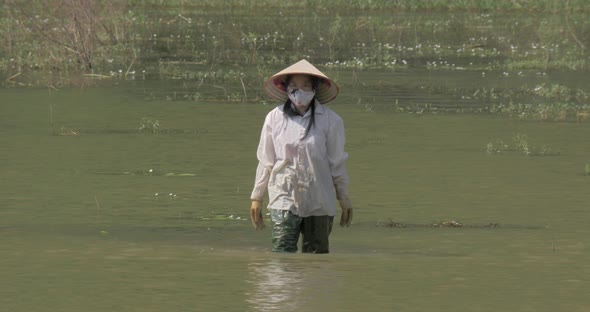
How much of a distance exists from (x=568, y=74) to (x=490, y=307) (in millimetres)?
19737

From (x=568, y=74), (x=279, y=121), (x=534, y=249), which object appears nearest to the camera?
(x=279, y=121)

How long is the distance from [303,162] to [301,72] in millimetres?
537

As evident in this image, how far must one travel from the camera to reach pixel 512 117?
19.1m

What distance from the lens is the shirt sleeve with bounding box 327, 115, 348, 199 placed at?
8.34m

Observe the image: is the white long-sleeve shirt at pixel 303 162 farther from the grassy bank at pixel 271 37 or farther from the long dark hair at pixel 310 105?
the grassy bank at pixel 271 37

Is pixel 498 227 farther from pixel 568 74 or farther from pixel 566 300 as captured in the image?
pixel 568 74

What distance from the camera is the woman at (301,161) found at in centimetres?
832

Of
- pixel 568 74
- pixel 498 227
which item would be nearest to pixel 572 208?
pixel 498 227

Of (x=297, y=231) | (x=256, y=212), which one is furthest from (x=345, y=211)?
(x=256, y=212)

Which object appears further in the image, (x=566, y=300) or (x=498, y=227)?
(x=498, y=227)

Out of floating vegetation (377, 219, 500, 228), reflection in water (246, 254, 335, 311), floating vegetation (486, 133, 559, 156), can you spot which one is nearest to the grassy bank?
floating vegetation (486, 133, 559, 156)

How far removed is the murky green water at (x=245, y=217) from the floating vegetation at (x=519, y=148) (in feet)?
0.51

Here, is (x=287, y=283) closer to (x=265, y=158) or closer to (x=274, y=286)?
(x=274, y=286)

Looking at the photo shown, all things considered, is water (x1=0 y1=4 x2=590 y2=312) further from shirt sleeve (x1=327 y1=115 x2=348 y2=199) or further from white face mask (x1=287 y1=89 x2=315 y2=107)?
white face mask (x1=287 y1=89 x2=315 y2=107)
